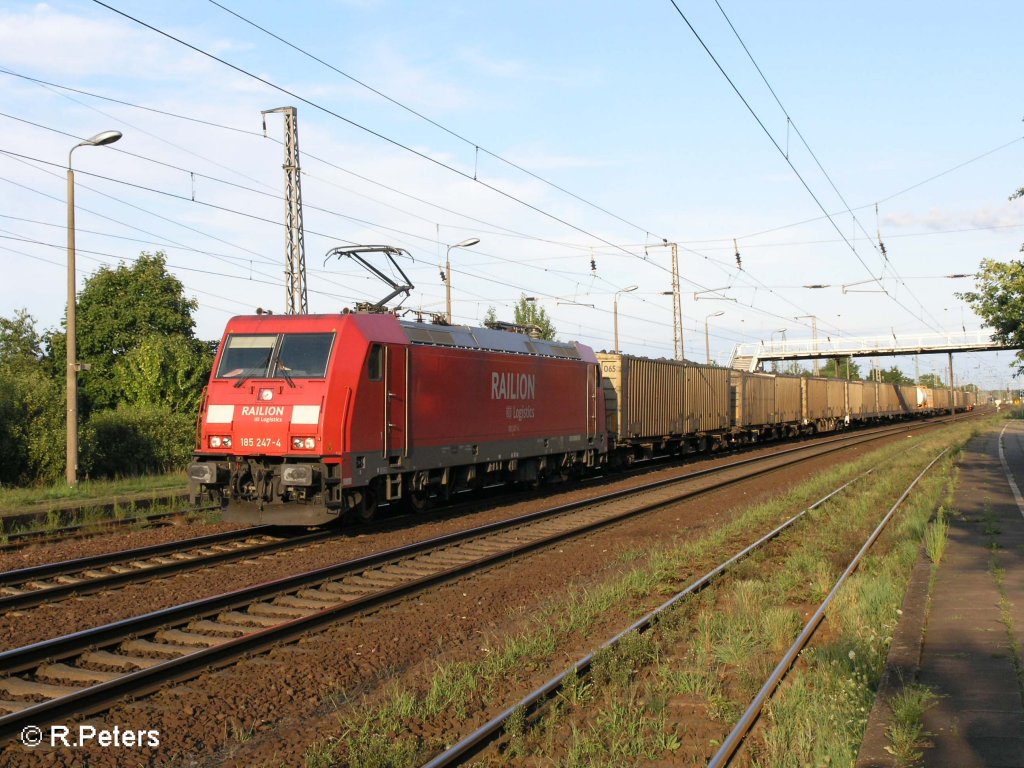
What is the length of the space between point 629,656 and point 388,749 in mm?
2564

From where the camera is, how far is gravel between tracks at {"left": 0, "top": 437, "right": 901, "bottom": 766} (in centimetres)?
562

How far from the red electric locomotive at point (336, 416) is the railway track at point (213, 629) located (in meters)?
1.70

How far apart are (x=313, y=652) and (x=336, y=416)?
5.27 m

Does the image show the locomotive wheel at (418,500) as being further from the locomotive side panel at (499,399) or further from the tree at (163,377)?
the tree at (163,377)

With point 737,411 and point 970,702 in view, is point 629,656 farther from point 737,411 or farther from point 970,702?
point 737,411

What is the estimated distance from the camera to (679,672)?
6.84 m

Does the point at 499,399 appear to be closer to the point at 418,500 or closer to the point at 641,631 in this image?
the point at 418,500

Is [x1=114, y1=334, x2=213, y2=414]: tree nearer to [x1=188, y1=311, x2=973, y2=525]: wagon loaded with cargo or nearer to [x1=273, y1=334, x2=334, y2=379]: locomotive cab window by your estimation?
[x1=188, y1=311, x2=973, y2=525]: wagon loaded with cargo

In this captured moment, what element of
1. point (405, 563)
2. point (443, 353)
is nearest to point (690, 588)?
point (405, 563)

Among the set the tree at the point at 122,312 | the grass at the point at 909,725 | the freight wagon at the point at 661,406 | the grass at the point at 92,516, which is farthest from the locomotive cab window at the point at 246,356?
the tree at the point at 122,312

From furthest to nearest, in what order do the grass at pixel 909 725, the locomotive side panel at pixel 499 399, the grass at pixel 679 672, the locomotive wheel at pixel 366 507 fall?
1. the locomotive side panel at pixel 499 399
2. the locomotive wheel at pixel 366 507
3. the grass at pixel 679 672
4. the grass at pixel 909 725

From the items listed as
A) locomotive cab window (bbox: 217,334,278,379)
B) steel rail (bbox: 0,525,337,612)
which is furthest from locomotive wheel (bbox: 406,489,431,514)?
locomotive cab window (bbox: 217,334,278,379)

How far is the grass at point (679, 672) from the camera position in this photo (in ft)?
17.9

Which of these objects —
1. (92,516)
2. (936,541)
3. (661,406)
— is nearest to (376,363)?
(92,516)
